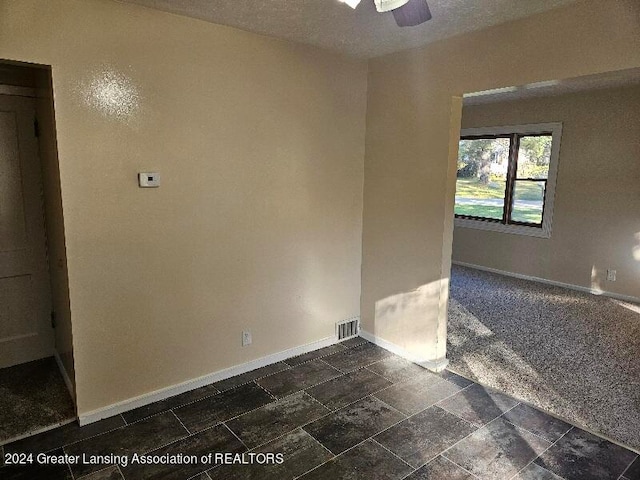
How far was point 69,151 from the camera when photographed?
91.6 inches

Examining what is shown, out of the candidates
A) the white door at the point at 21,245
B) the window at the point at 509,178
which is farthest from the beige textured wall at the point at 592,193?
the white door at the point at 21,245

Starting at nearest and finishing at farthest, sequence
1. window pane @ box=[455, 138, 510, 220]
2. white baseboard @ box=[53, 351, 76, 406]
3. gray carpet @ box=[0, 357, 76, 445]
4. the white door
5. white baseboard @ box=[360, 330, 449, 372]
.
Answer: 1. gray carpet @ box=[0, 357, 76, 445]
2. white baseboard @ box=[53, 351, 76, 406]
3. the white door
4. white baseboard @ box=[360, 330, 449, 372]
5. window pane @ box=[455, 138, 510, 220]

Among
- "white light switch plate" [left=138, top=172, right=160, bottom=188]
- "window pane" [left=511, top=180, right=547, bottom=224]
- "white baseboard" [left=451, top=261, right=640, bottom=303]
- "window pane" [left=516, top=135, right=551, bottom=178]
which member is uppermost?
"window pane" [left=516, top=135, right=551, bottom=178]

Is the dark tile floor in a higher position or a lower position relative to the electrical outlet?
lower

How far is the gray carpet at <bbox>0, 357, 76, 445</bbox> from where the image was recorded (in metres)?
2.51

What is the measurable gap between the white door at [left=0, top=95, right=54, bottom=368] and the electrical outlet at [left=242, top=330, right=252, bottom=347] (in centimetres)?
163

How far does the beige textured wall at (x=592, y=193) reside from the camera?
4.98 metres

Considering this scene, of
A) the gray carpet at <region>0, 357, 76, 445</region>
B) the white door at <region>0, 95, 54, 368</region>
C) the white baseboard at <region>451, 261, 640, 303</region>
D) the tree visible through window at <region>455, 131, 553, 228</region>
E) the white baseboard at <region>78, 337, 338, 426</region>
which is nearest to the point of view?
the gray carpet at <region>0, 357, 76, 445</region>

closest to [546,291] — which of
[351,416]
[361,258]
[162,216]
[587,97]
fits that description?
[587,97]

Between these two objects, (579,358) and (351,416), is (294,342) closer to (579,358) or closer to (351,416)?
(351,416)

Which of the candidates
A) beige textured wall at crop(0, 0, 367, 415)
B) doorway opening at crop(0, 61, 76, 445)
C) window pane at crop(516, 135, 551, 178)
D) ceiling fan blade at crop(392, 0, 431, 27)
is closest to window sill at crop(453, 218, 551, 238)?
window pane at crop(516, 135, 551, 178)

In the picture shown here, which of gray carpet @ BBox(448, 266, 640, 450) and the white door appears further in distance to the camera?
the white door

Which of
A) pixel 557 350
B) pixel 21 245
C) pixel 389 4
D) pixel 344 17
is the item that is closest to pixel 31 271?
pixel 21 245

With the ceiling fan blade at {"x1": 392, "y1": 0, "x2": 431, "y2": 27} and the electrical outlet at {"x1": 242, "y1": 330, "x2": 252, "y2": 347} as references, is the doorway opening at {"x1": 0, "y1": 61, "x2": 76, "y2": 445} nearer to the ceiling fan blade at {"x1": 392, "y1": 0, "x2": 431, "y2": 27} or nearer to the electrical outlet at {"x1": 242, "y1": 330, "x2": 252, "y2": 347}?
the electrical outlet at {"x1": 242, "y1": 330, "x2": 252, "y2": 347}
